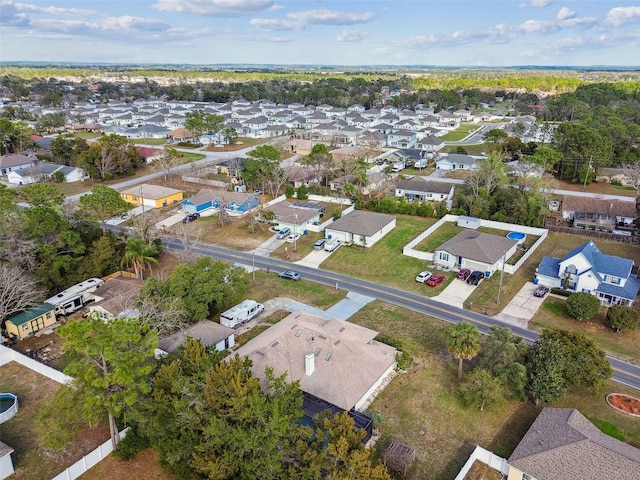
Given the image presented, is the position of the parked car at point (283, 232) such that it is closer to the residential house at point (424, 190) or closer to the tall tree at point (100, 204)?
the tall tree at point (100, 204)

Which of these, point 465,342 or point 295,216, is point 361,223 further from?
point 465,342

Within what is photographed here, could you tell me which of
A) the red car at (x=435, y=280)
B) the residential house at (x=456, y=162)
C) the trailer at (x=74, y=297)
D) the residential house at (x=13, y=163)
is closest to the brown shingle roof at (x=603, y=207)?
the residential house at (x=456, y=162)

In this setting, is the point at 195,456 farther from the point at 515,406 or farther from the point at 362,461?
the point at 515,406

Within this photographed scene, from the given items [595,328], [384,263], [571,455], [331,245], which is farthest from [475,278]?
[571,455]

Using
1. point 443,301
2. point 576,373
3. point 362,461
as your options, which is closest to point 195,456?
point 362,461

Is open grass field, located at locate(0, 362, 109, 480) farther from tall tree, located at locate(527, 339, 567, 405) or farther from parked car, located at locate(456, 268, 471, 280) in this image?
parked car, located at locate(456, 268, 471, 280)

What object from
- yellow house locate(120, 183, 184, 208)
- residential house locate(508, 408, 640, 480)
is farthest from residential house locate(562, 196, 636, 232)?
yellow house locate(120, 183, 184, 208)
